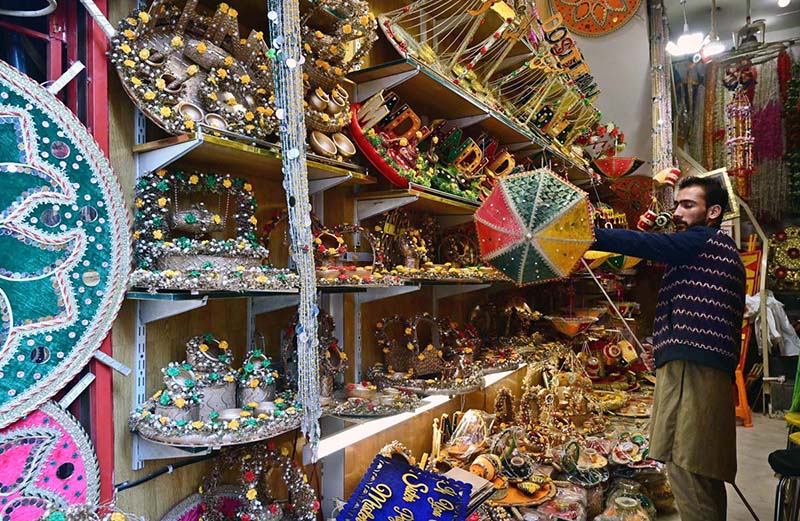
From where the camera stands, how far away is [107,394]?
4.69ft

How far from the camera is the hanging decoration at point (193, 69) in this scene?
4.62 ft

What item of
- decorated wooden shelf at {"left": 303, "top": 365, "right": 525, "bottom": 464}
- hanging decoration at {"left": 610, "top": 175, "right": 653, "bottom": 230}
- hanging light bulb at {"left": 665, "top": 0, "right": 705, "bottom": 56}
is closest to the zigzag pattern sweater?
decorated wooden shelf at {"left": 303, "top": 365, "right": 525, "bottom": 464}

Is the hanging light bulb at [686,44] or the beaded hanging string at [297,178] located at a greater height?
the hanging light bulb at [686,44]

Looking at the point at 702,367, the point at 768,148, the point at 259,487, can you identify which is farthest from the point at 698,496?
the point at 768,148

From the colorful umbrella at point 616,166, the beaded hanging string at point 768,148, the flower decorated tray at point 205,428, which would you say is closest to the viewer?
the flower decorated tray at point 205,428

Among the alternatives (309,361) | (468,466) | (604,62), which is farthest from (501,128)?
(604,62)

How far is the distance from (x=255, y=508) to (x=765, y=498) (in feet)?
12.1

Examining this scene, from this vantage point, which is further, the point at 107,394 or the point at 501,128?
the point at 501,128

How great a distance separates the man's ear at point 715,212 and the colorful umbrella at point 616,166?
120 inches

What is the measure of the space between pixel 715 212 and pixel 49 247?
230 centimetres

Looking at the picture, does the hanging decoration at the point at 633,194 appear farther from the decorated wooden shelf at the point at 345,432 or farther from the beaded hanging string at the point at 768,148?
the decorated wooden shelf at the point at 345,432

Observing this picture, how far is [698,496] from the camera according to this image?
202 cm

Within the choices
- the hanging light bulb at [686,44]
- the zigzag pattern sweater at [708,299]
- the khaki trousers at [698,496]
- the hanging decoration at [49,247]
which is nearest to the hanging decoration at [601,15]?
the hanging light bulb at [686,44]

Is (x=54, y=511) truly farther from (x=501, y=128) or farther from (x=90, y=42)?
(x=501, y=128)
